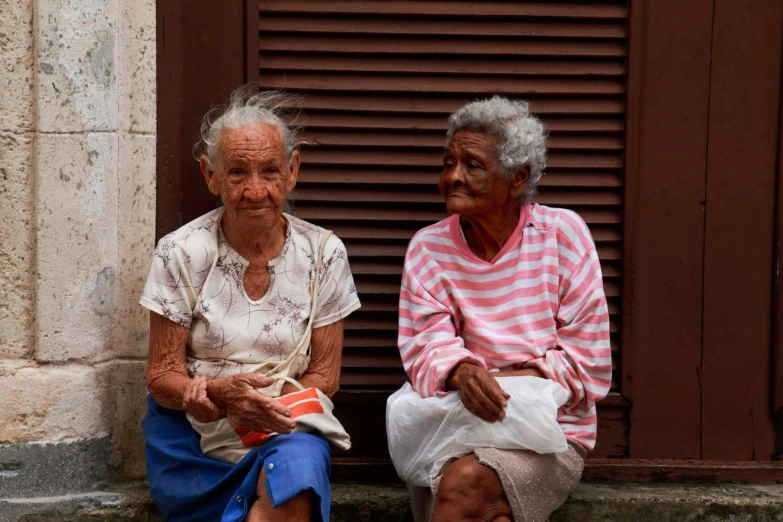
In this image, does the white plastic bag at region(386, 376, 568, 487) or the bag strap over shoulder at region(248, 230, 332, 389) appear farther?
the bag strap over shoulder at region(248, 230, 332, 389)

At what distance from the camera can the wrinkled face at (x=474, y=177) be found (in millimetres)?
3455

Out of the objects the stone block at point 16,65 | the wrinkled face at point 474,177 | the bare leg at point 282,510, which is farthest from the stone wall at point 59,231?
the wrinkled face at point 474,177

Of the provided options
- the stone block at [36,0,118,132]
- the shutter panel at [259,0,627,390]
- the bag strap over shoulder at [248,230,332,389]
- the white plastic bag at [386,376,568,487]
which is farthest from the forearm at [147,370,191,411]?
the stone block at [36,0,118,132]

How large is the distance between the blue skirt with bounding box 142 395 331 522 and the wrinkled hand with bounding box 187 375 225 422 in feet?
0.54

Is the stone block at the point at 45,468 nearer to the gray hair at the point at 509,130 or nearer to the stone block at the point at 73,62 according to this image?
the stone block at the point at 73,62

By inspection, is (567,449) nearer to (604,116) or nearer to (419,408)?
(419,408)

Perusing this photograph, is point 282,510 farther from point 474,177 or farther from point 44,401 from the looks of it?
point 474,177

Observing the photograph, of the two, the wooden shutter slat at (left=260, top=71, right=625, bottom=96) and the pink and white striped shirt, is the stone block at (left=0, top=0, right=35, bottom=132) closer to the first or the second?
the wooden shutter slat at (left=260, top=71, right=625, bottom=96)

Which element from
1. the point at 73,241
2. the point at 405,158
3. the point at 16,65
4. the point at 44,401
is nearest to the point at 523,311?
the point at 405,158

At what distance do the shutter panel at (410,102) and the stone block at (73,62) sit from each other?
574 millimetres

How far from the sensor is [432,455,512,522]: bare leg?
319 cm

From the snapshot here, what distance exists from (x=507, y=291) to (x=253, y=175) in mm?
900

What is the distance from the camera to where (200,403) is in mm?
3209

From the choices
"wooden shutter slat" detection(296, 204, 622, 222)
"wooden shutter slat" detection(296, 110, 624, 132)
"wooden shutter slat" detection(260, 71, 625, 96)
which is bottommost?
"wooden shutter slat" detection(296, 204, 622, 222)
